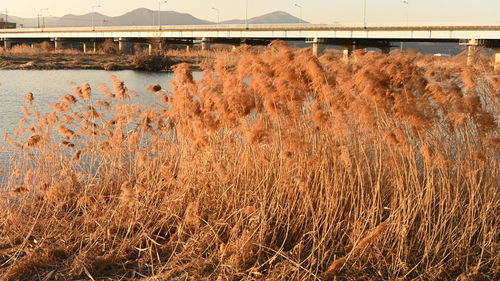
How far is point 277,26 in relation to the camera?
213 ft

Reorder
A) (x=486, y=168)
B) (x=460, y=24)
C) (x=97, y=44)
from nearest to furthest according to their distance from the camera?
(x=486, y=168), (x=460, y=24), (x=97, y=44)

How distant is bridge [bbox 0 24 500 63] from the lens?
5212 cm

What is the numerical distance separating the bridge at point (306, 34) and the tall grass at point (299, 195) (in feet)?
114

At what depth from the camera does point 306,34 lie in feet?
→ 208

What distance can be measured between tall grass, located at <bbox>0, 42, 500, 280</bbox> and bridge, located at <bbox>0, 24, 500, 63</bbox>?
34.6m

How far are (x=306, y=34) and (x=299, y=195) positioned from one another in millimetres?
59135

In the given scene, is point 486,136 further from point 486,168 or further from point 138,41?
point 138,41

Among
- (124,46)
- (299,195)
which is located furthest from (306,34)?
(299,195)

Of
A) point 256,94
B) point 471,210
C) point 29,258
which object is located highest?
point 256,94

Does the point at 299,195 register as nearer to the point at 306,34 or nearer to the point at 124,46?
the point at 306,34

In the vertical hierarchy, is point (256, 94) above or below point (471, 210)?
above

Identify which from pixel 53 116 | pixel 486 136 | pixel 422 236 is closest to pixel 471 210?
pixel 422 236

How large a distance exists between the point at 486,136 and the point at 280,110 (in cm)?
201

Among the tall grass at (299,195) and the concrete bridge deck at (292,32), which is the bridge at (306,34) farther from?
the tall grass at (299,195)
